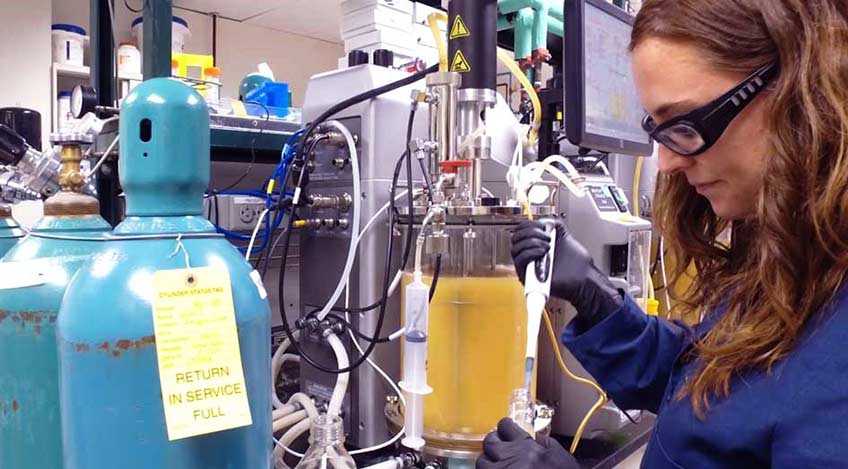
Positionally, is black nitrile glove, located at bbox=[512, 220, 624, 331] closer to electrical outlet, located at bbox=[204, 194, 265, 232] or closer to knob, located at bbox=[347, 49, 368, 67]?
knob, located at bbox=[347, 49, 368, 67]

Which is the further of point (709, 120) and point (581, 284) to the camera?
point (581, 284)

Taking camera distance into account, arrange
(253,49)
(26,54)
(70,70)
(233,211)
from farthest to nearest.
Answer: (253,49)
(70,70)
(26,54)
(233,211)

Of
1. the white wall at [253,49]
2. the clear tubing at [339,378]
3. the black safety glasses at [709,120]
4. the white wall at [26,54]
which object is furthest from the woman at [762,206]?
the white wall at [253,49]

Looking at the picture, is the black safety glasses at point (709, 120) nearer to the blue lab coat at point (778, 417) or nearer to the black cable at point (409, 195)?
the blue lab coat at point (778, 417)

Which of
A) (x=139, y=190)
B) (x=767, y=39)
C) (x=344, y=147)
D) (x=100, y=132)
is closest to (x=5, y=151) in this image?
(x=100, y=132)

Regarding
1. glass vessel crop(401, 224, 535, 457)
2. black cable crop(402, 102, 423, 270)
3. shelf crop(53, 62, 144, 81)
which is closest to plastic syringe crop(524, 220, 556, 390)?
glass vessel crop(401, 224, 535, 457)

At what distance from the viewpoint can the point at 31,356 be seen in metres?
0.67

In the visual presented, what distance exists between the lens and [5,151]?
855 millimetres

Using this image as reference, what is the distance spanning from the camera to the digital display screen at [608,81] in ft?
3.59

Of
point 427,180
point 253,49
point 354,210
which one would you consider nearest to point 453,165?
point 427,180

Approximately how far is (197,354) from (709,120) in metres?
0.60

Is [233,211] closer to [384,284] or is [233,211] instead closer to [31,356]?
[384,284]

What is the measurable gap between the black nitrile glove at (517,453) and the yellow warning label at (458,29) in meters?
0.60

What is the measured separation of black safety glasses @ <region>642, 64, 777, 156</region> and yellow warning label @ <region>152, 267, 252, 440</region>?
54 centimetres
